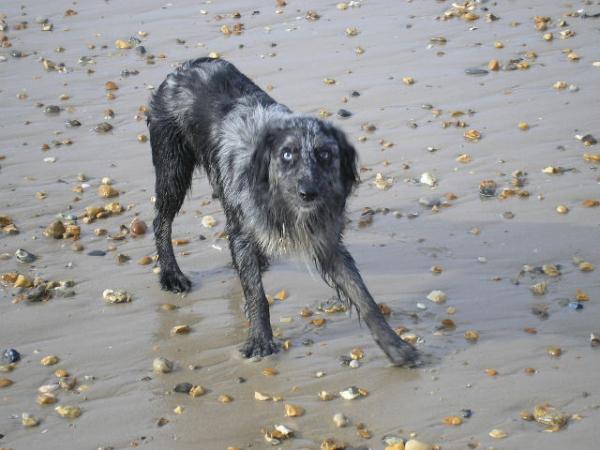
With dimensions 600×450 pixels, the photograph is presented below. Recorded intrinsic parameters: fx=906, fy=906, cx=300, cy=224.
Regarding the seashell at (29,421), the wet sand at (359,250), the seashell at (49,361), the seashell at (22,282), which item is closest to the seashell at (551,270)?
the wet sand at (359,250)

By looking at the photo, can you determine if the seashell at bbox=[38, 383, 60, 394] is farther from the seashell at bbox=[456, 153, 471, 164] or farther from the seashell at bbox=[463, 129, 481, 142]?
the seashell at bbox=[463, 129, 481, 142]

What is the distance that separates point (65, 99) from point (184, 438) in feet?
19.4

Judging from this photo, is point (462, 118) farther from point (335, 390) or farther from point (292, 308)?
point (335, 390)

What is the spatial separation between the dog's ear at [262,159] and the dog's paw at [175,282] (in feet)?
3.86

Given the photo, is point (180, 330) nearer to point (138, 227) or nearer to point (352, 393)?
point (352, 393)

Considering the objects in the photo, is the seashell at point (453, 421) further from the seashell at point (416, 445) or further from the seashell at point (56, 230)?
the seashell at point (56, 230)

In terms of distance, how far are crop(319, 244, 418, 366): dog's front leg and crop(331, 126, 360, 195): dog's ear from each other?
0.38 m

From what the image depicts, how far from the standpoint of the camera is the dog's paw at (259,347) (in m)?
5.11

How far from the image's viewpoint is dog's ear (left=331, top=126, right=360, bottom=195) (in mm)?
5125

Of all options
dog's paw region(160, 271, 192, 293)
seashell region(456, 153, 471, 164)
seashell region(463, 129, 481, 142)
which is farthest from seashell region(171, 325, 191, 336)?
seashell region(463, 129, 481, 142)

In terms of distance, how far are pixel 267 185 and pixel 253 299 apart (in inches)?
26.8

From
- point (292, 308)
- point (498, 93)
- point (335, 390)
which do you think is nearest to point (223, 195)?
point (292, 308)

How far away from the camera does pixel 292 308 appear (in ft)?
18.5

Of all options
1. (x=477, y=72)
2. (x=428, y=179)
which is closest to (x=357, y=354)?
(x=428, y=179)
